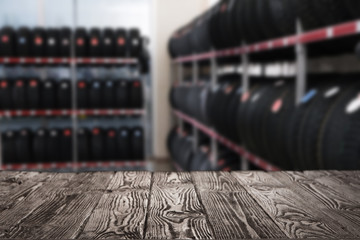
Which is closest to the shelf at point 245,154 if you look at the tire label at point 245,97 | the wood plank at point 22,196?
the tire label at point 245,97

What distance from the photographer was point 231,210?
3.21 feet

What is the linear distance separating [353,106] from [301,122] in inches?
14.9

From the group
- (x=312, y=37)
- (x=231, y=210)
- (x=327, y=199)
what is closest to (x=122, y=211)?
(x=231, y=210)

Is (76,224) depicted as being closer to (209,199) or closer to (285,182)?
(209,199)

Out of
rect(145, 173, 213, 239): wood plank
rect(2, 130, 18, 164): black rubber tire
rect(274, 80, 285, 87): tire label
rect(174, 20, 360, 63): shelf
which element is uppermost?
rect(174, 20, 360, 63): shelf

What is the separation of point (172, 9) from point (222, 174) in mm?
5843

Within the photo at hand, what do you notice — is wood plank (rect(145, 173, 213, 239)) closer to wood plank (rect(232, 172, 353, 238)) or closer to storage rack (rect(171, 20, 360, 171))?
wood plank (rect(232, 172, 353, 238))

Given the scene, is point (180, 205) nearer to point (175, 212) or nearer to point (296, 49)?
point (175, 212)

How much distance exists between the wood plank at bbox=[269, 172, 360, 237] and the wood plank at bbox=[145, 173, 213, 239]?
260mm

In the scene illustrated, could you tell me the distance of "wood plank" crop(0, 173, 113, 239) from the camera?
33.0 inches

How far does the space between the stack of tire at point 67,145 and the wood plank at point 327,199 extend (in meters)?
4.42

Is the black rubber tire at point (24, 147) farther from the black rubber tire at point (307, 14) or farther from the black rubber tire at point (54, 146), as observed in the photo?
the black rubber tire at point (307, 14)

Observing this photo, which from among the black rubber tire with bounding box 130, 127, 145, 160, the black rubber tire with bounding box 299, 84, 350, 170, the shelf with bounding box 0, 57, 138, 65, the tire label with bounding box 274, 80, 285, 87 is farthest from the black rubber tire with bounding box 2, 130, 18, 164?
the black rubber tire with bounding box 299, 84, 350, 170

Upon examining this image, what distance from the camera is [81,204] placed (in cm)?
103
